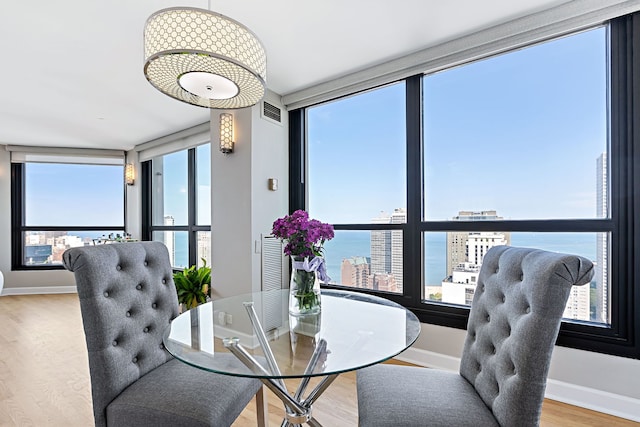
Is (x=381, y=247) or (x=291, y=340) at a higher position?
(x=381, y=247)

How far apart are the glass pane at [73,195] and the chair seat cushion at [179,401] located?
5.29 meters

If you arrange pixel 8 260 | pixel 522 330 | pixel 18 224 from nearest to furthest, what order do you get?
pixel 522 330, pixel 8 260, pixel 18 224

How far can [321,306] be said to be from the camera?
1.70 metres

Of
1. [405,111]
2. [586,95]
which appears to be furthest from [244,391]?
[586,95]

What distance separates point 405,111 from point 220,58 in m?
1.95

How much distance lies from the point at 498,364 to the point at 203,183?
13.3ft

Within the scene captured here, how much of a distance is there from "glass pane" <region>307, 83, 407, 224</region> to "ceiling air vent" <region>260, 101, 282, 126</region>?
32cm

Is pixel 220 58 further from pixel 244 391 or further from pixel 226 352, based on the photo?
pixel 244 391

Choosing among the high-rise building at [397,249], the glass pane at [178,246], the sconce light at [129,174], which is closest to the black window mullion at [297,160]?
the high-rise building at [397,249]

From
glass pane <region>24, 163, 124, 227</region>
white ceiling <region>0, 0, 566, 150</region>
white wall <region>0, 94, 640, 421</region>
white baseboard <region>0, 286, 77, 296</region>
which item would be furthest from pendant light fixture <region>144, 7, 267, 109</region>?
white baseboard <region>0, 286, 77, 296</region>

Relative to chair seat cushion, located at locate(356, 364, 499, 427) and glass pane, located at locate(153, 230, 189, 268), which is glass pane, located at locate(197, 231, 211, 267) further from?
chair seat cushion, located at locate(356, 364, 499, 427)

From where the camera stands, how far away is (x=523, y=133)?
2.23 metres

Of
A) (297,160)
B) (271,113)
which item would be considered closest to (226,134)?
(271,113)

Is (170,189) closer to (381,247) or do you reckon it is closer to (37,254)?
(37,254)
